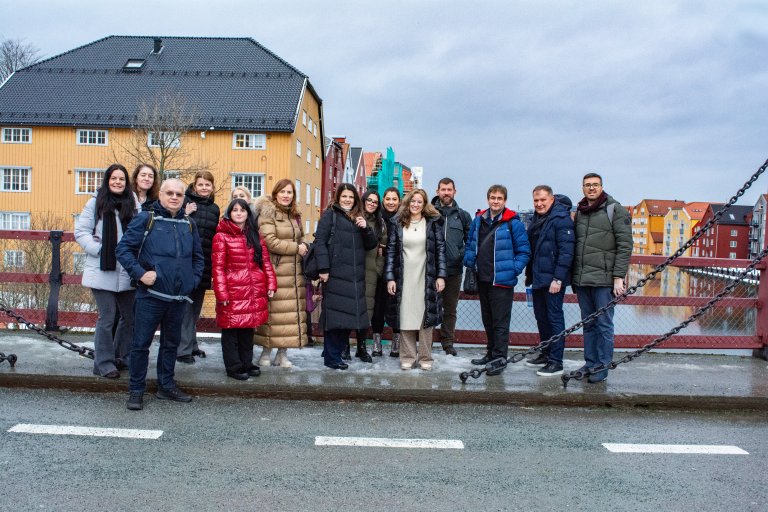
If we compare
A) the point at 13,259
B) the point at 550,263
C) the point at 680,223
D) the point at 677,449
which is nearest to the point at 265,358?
the point at 550,263

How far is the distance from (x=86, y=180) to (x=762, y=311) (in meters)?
40.3

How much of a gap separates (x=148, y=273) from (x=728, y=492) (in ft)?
14.9

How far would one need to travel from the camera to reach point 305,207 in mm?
47250

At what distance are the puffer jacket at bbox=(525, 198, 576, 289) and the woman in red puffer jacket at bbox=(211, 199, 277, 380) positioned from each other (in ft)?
9.18

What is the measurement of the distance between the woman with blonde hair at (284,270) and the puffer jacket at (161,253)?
1.00 metres

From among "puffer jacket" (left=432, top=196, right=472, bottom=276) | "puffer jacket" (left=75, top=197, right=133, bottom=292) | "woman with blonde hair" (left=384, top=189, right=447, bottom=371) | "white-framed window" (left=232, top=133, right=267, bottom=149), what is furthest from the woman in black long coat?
"white-framed window" (left=232, top=133, right=267, bottom=149)

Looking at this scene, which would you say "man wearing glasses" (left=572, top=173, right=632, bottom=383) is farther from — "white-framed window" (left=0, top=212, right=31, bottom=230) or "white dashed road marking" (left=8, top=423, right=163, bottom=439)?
"white-framed window" (left=0, top=212, right=31, bottom=230)

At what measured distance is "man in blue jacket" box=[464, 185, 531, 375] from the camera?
7055mm

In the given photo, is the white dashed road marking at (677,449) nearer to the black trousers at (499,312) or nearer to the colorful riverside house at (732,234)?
the black trousers at (499,312)

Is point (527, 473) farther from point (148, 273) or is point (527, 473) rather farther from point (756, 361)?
point (756, 361)

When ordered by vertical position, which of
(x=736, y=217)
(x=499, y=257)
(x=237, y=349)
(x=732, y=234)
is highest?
(x=736, y=217)

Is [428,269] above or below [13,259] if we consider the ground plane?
above

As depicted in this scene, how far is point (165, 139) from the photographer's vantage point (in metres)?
37.1

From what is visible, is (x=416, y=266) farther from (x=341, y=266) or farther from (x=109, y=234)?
(x=109, y=234)
